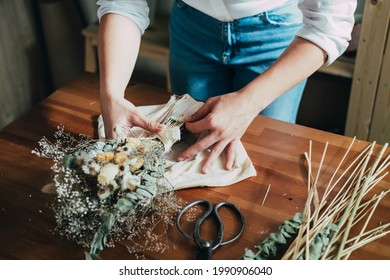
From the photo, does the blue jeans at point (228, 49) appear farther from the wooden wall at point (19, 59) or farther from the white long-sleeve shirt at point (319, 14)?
the wooden wall at point (19, 59)

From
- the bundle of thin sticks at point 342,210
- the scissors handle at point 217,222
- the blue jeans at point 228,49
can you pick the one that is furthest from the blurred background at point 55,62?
the scissors handle at point 217,222

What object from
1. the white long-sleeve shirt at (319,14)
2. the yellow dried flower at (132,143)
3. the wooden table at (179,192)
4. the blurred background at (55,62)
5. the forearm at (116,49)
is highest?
the white long-sleeve shirt at (319,14)

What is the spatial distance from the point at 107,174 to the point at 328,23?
605 millimetres

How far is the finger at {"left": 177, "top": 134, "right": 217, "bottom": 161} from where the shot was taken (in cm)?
114

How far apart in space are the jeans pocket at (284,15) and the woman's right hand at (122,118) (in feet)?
1.44

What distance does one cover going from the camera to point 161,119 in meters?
→ 1.27

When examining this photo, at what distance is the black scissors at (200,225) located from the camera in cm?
93

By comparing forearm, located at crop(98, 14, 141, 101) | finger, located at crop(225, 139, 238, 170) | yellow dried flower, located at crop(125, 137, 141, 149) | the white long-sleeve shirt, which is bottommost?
finger, located at crop(225, 139, 238, 170)

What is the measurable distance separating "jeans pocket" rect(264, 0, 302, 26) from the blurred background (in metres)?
0.89

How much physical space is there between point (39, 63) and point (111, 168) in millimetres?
1786

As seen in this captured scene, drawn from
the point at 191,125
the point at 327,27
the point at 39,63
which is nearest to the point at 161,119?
the point at 191,125

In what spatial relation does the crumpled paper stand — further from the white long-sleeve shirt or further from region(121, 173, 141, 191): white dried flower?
the white long-sleeve shirt

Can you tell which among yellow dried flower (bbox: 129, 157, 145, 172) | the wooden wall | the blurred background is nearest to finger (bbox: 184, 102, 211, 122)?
yellow dried flower (bbox: 129, 157, 145, 172)
